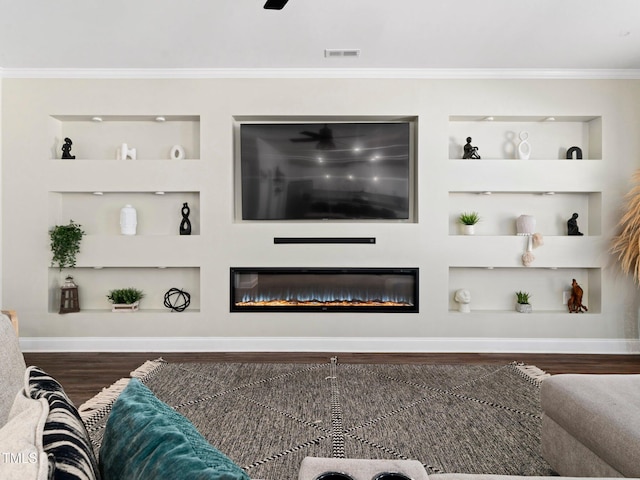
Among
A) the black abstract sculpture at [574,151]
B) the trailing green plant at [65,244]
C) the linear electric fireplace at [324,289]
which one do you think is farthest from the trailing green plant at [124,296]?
the black abstract sculpture at [574,151]

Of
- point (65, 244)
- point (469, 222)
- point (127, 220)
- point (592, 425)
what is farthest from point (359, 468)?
point (65, 244)

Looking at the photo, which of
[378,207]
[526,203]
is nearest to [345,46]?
[378,207]

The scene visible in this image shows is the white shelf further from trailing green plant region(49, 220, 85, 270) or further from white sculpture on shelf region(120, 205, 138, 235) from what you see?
white sculpture on shelf region(120, 205, 138, 235)

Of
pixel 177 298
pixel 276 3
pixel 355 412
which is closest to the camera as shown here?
pixel 276 3

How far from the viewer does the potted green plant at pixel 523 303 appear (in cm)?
415

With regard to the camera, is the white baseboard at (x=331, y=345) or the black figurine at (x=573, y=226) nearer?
the white baseboard at (x=331, y=345)

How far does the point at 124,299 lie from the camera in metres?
4.17

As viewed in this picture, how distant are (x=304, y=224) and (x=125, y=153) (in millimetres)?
1898

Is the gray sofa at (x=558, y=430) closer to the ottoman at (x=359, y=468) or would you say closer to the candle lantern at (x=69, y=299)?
the ottoman at (x=359, y=468)

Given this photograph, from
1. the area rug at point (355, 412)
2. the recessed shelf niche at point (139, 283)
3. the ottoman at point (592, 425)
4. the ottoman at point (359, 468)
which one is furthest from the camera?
the recessed shelf niche at point (139, 283)

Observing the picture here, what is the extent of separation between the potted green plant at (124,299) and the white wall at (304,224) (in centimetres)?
11

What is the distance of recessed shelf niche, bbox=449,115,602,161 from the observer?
4.35 metres

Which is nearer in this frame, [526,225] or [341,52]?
[341,52]

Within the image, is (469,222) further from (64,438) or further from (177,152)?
(64,438)
